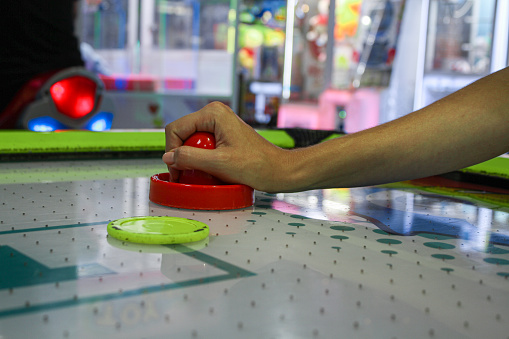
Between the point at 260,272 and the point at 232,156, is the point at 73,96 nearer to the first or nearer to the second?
the point at 232,156

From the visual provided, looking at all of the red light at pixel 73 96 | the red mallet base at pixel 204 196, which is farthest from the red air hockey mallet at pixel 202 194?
the red light at pixel 73 96

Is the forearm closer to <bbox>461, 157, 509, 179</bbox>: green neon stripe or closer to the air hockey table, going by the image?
the air hockey table

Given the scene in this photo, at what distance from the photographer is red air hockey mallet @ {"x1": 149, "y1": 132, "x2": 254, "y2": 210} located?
1109mm

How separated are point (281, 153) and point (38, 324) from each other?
696 mm

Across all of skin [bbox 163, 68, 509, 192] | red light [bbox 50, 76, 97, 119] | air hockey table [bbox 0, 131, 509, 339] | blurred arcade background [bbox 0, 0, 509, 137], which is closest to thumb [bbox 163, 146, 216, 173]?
skin [bbox 163, 68, 509, 192]

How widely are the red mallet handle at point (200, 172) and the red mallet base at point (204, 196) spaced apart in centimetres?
6

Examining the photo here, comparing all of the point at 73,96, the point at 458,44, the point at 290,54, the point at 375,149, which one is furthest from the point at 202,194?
the point at 290,54

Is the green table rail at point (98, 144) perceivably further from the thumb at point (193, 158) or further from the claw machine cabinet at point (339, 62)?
the claw machine cabinet at point (339, 62)

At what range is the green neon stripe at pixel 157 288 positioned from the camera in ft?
1.86

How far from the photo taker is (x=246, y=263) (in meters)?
0.76

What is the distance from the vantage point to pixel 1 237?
85 centimetres

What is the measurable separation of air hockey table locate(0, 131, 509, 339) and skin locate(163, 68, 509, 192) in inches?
3.5

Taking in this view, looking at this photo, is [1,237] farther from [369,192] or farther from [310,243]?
[369,192]

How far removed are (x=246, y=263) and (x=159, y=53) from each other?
209 inches
